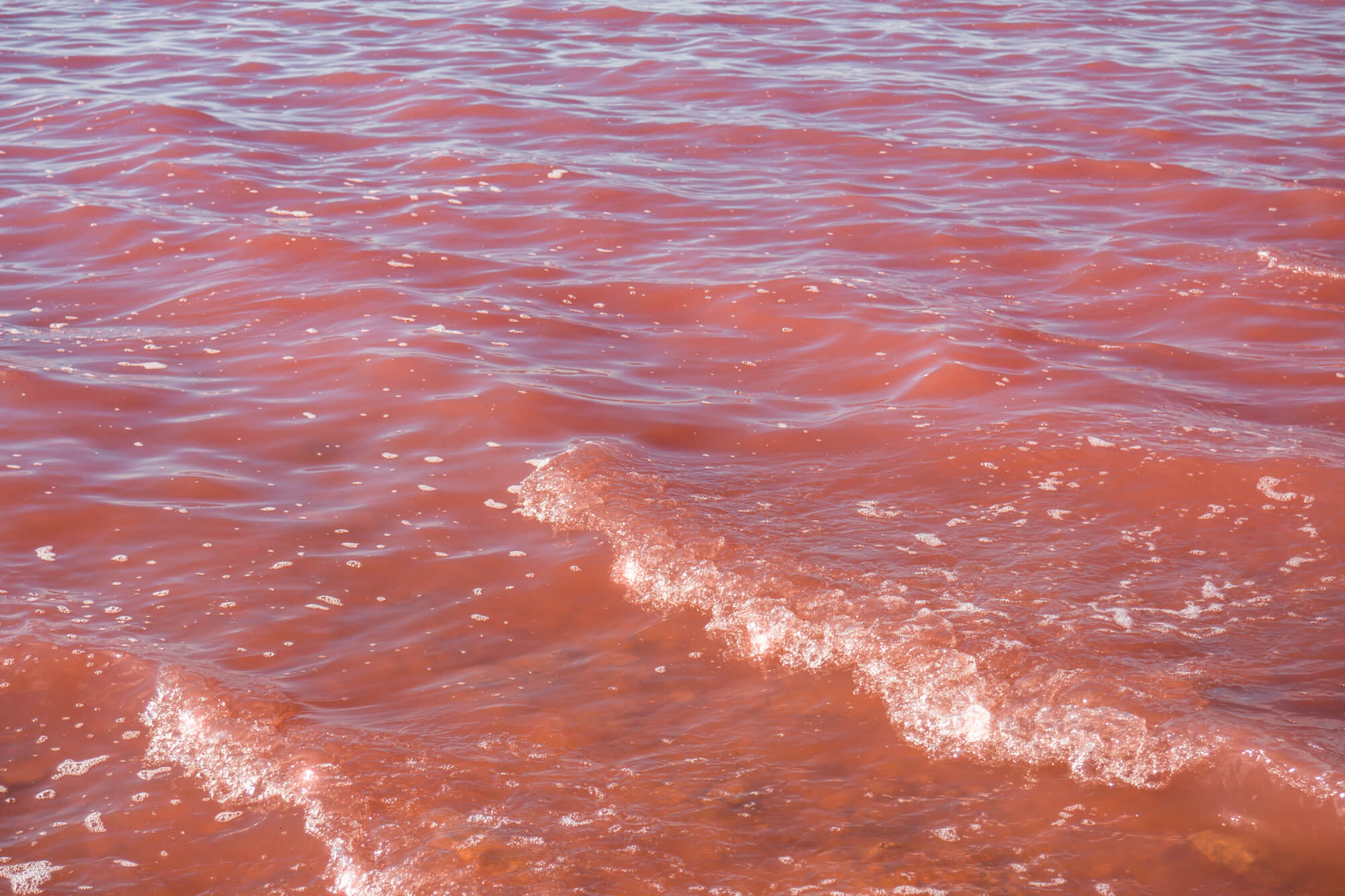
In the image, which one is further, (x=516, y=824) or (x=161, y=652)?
(x=161, y=652)

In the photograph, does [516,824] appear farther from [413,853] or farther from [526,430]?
[526,430]

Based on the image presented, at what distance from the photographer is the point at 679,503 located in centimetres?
473

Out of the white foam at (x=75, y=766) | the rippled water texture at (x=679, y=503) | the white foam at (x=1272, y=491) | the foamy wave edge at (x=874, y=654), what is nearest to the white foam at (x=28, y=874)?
the rippled water texture at (x=679, y=503)

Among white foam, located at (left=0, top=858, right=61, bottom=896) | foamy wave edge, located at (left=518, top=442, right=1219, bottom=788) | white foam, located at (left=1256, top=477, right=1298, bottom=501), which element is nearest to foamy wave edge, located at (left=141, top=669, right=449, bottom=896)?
white foam, located at (left=0, top=858, right=61, bottom=896)

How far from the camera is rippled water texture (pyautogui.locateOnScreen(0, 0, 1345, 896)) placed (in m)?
3.19

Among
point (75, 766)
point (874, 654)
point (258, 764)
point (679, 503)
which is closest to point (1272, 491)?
point (874, 654)

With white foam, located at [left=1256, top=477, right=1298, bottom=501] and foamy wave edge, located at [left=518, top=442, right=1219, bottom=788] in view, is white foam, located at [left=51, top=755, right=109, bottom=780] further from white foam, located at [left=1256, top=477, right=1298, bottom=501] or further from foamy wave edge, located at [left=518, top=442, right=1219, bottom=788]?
white foam, located at [left=1256, top=477, right=1298, bottom=501]

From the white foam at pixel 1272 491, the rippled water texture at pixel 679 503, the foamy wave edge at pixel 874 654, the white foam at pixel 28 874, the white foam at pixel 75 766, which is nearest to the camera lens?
the white foam at pixel 28 874

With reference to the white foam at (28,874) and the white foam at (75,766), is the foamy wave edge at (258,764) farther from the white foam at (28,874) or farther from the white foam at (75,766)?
the white foam at (28,874)

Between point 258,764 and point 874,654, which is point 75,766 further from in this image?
point 874,654

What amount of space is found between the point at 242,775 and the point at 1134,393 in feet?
13.8

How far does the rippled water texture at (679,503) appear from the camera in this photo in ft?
10.5

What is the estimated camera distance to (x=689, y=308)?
21.9ft

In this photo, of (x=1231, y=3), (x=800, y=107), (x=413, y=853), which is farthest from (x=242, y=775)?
(x=1231, y=3)
